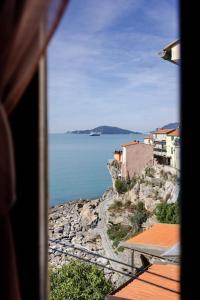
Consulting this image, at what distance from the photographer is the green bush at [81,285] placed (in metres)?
10.1

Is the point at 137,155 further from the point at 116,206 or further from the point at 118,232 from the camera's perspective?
the point at 118,232

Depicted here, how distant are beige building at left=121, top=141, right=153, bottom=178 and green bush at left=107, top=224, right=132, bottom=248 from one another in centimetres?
306

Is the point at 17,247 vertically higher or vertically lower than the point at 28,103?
lower

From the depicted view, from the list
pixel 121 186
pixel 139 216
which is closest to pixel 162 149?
pixel 139 216

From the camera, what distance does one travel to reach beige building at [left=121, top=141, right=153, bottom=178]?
66.6ft

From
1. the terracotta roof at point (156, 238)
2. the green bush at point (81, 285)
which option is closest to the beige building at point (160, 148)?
the green bush at point (81, 285)

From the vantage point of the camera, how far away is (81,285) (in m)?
10.3

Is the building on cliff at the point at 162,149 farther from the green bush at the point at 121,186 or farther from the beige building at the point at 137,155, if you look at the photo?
the green bush at the point at 121,186

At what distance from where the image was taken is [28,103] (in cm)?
79

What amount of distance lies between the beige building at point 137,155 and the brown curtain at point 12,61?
1947 cm

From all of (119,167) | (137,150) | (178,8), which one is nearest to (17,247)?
(178,8)

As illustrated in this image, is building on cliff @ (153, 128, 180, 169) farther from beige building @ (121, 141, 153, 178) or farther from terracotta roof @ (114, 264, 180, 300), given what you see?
terracotta roof @ (114, 264, 180, 300)
